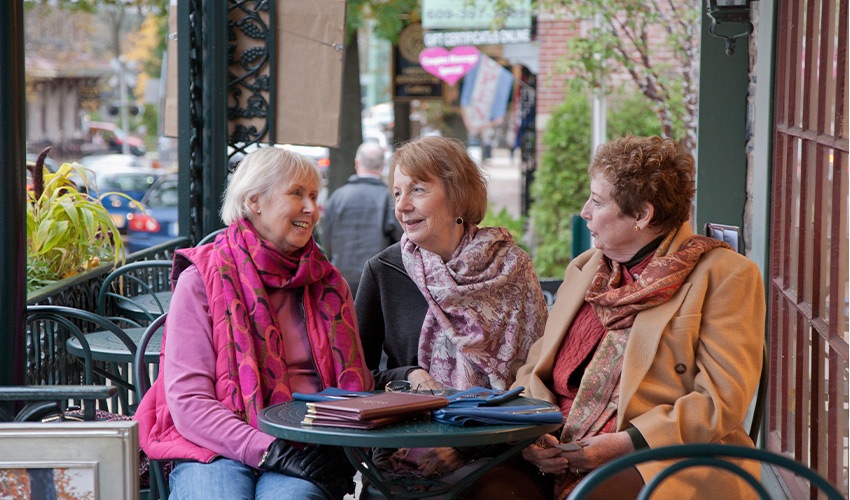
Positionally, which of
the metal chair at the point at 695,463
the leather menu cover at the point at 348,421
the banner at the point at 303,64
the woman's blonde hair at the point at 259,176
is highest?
the banner at the point at 303,64

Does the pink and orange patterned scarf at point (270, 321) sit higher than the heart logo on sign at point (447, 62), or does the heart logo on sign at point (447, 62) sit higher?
the heart logo on sign at point (447, 62)

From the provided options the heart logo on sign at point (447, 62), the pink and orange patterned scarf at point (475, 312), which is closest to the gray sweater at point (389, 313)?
the pink and orange patterned scarf at point (475, 312)

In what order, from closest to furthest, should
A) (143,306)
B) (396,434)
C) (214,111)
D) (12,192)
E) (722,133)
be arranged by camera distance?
1. (396,434)
2. (12,192)
3. (143,306)
4. (722,133)
5. (214,111)

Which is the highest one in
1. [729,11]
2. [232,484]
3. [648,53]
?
[648,53]

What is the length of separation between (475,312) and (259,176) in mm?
785

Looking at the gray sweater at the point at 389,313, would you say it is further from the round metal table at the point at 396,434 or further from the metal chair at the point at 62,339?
the metal chair at the point at 62,339

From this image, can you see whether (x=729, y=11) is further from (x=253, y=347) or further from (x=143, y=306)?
(x=143, y=306)

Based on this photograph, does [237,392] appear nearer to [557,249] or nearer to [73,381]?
[73,381]

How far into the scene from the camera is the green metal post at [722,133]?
4383mm

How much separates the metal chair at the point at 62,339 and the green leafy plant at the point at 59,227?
246mm

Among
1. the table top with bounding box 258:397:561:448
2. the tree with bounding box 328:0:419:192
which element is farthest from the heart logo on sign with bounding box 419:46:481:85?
the table top with bounding box 258:397:561:448

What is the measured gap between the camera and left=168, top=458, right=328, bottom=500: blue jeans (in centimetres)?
238

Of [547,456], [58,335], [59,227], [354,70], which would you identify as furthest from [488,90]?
[547,456]

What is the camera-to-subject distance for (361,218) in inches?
276
